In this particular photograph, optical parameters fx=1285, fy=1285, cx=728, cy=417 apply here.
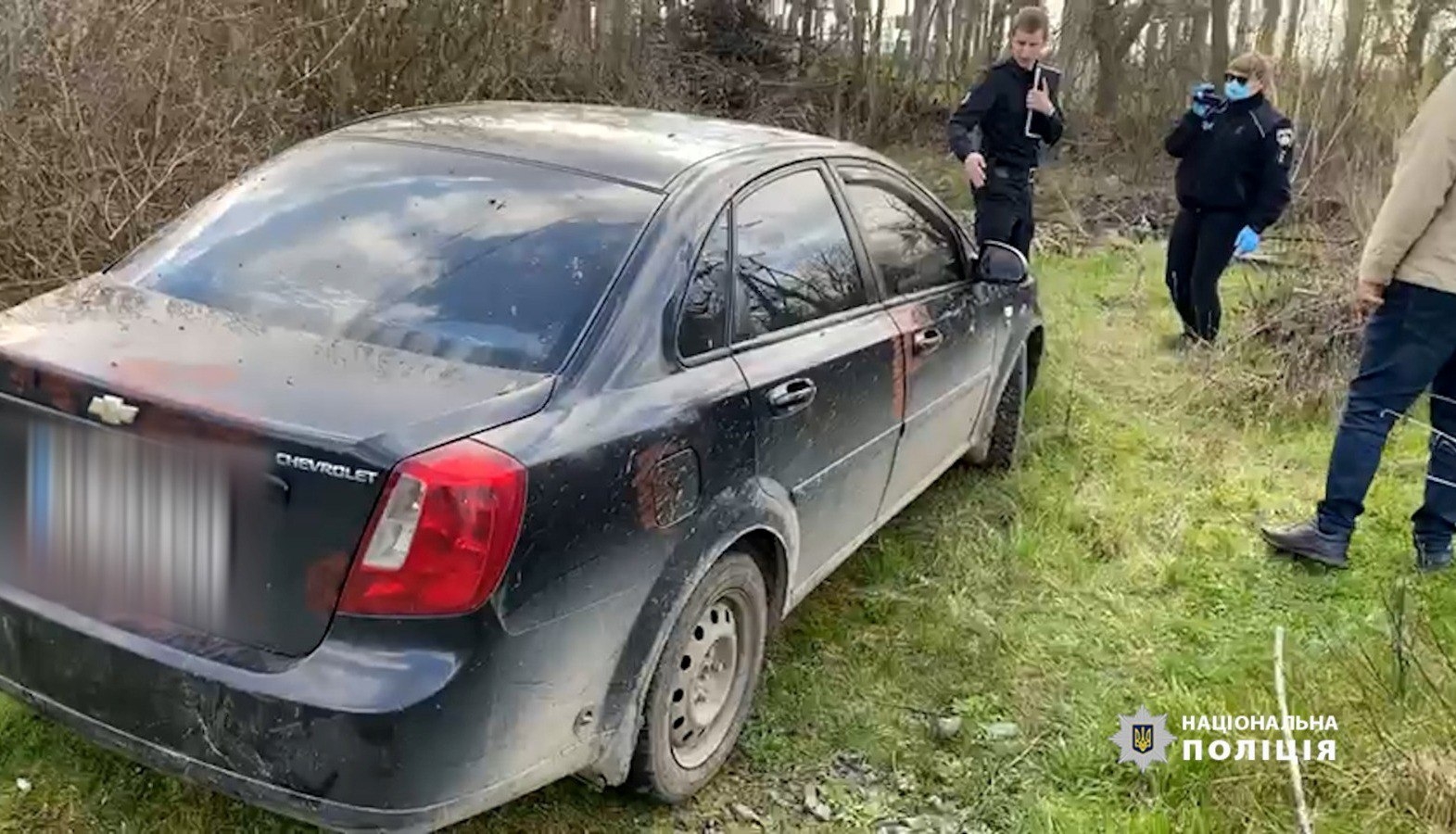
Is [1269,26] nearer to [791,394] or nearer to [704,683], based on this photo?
[791,394]

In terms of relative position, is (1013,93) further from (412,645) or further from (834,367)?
(412,645)

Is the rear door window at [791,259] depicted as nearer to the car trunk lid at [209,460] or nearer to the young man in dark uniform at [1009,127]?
the car trunk lid at [209,460]

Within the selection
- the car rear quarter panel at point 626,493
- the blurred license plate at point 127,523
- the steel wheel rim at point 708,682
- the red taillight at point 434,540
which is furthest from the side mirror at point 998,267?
the blurred license plate at point 127,523

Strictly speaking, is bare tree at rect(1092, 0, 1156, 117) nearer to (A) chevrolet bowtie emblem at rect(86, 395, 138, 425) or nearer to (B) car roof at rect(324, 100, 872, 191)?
(B) car roof at rect(324, 100, 872, 191)

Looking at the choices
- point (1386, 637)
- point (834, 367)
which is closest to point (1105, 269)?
point (1386, 637)

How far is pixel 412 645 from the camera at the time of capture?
7.46 ft

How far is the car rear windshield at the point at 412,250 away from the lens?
2750mm

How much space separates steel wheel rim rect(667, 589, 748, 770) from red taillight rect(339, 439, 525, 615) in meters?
0.73

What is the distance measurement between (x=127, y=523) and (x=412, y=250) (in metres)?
0.90

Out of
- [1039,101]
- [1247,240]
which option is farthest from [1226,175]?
[1039,101]

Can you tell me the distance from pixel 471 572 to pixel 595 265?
2.88 feet

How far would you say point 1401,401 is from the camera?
4375 millimetres

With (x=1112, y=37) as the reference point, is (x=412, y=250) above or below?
below

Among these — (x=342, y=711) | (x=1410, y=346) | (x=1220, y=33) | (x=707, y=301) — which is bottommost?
(x=342, y=711)
